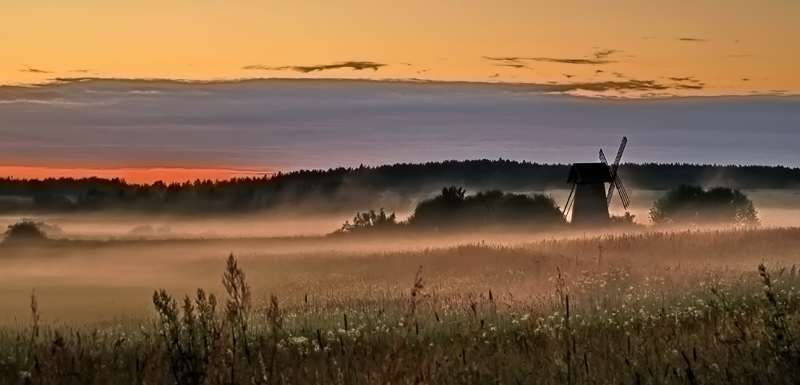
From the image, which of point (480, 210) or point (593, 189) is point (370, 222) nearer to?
point (480, 210)

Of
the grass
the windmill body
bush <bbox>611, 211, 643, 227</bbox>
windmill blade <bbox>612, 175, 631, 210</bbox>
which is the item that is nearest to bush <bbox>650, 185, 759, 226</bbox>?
bush <bbox>611, 211, 643, 227</bbox>

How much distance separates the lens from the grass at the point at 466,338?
716 cm

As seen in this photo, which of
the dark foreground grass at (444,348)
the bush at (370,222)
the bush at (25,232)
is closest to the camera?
the dark foreground grass at (444,348)

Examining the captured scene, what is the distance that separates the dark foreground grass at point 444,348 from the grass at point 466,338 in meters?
→ 0.03

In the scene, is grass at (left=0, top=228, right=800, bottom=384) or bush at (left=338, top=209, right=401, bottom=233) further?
bush at (left=338, top=209, right=401, bottom=233)

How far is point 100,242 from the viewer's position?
61156mm

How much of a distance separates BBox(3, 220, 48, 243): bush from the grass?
42.4m

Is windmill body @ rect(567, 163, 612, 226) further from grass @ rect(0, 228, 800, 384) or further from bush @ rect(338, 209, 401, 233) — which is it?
grass @ rect(0, 228, 800, 384)

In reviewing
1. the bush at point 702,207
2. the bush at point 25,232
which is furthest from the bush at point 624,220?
the bush at point 25,232

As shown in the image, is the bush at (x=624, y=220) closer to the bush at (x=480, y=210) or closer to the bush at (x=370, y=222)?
the bush at (x=480, y=210)

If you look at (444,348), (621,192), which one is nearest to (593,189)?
(621,192)

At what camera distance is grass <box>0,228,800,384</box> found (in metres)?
7.16

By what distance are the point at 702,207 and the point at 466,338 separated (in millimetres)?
77375

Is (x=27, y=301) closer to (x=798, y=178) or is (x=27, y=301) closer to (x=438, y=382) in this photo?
(x=438, y=382)
